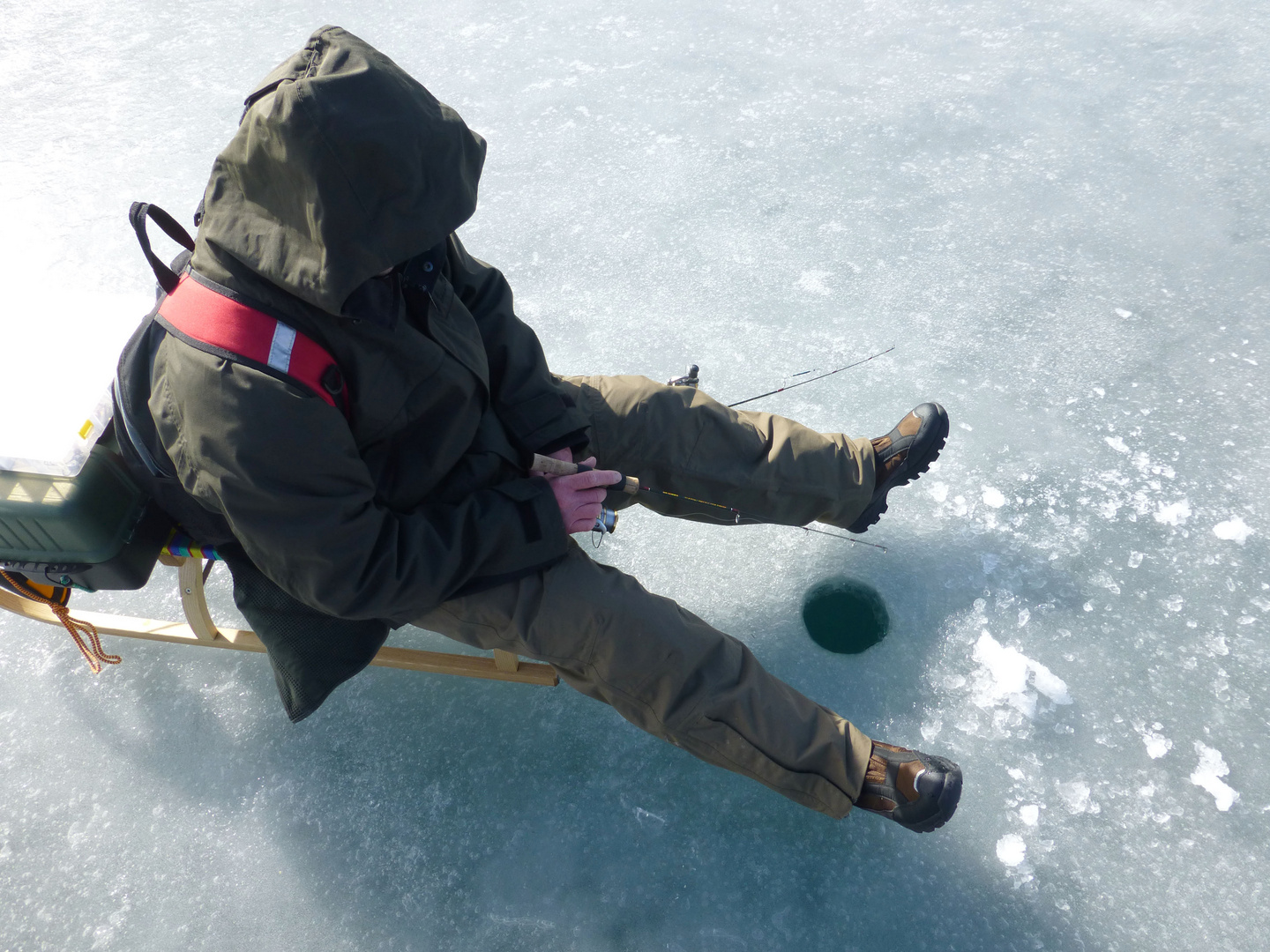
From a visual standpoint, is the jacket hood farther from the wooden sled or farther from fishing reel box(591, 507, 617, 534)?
the wooden sled

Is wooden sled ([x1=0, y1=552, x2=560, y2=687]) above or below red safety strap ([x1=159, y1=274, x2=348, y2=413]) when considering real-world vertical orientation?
below

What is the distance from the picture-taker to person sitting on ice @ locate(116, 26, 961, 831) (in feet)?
4.42

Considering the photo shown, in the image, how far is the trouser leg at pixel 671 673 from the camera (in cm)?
161

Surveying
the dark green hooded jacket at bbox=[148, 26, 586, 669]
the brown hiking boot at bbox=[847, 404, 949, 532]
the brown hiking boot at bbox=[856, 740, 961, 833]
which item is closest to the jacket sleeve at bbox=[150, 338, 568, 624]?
the dark green hooded jacket at bbox=[148, 26, 586, 669]

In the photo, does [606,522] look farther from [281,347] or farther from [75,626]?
[75,626]

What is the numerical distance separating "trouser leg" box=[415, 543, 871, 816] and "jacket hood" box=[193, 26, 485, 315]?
63cm

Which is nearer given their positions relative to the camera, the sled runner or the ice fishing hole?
the sled runner

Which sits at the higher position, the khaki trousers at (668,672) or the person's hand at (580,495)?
the person's hand at (580,495)

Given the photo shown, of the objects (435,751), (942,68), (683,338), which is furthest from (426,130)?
(942,68)

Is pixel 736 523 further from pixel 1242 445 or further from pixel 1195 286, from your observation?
pixel 1195 286

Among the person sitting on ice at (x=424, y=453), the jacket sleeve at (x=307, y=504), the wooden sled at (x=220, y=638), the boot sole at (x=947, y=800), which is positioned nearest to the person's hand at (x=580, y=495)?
the person sitting on ice at (x=424, y=453)

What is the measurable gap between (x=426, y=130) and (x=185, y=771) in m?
1.47

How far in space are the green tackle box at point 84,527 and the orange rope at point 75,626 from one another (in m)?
0.06

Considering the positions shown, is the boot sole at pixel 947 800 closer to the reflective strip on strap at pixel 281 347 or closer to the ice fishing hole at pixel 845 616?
the ice fishing hole at pixel 845 616
